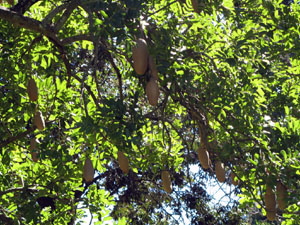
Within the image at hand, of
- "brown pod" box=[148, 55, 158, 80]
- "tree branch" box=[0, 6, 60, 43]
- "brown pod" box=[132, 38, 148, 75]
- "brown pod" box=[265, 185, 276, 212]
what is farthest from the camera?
"tree branch" box=[0, 6, 60, 43]

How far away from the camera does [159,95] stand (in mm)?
4266

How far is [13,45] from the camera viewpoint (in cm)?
480

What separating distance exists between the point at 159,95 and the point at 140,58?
131 centimetres

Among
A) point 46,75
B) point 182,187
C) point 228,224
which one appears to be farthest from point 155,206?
point 46,75

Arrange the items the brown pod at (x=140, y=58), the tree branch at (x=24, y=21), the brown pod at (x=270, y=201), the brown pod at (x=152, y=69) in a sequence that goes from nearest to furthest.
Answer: the brown pod at (x=140, y=58) < the brown pod at (x=152, y=69) < the brown pod at (x=270, y=201) < the tree branch at (x=24, y=21)

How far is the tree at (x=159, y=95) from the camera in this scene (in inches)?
135

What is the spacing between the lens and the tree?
11.3ft

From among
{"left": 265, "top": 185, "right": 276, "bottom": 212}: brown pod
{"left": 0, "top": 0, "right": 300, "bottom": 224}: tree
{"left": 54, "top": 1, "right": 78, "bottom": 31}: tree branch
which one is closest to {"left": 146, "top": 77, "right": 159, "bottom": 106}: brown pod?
{"left": 0, "top": 0, "right": 300, "bottom": 224}: tree

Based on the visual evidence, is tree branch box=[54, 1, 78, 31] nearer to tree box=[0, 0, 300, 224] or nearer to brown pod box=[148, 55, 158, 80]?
tree box=[0, 0, 300, 224]

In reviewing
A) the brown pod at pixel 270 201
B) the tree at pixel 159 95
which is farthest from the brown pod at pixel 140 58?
the brown pod at pixel 270 201

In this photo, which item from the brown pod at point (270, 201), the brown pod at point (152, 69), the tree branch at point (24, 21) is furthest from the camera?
the tree branch at point (24, 21)

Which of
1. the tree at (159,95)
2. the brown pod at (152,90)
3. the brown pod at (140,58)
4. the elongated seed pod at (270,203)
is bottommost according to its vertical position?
the elongated seed pod at (270,203)

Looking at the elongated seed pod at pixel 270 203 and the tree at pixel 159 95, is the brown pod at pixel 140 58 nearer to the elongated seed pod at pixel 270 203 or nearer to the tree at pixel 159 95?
the tree at pixel 159 95

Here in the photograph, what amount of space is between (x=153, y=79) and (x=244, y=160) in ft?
3.79
